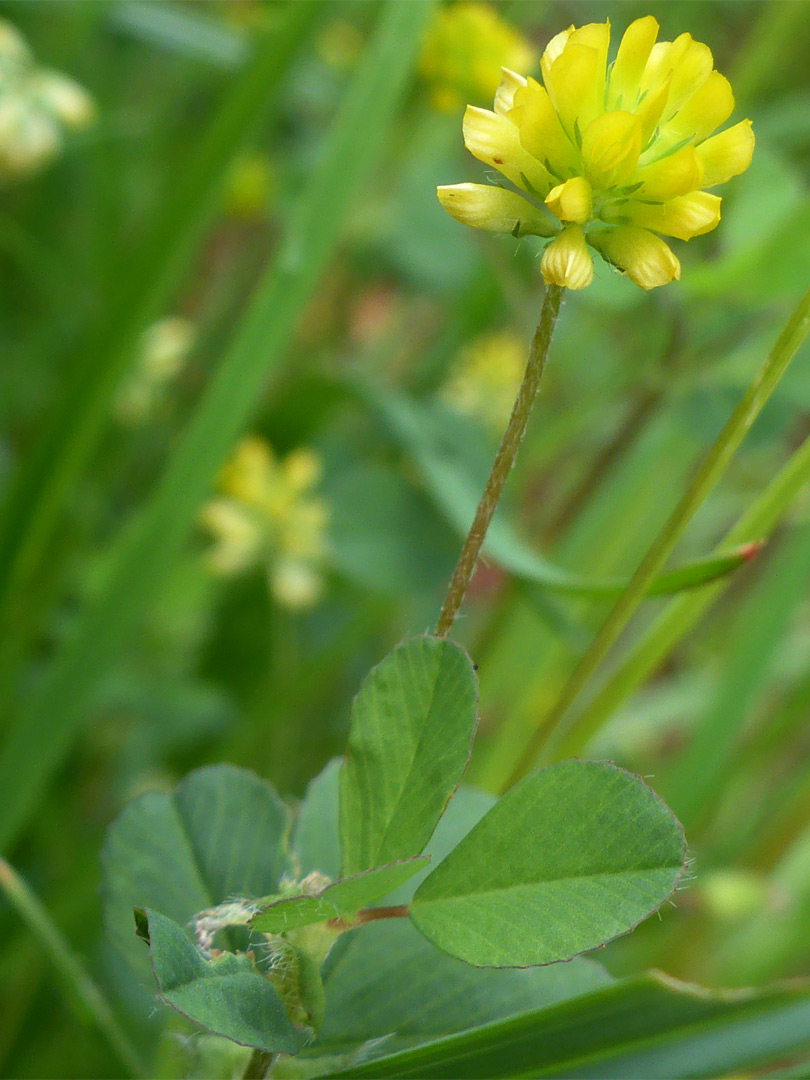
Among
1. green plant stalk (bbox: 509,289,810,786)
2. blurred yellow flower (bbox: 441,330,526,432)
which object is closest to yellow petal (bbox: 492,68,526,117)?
green plant stalk (bbox: 509,289,810,786)

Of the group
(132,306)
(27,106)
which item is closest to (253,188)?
(27,106)

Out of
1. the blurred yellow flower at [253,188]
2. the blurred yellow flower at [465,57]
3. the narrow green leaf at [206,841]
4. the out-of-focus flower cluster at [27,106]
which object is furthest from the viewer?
the blurred yellow flower at [253,188]

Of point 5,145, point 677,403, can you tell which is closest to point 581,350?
point 677,403

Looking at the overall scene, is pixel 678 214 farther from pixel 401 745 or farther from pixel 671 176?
pixel 401 745

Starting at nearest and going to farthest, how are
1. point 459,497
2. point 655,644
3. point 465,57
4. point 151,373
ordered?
point 655,644 → point 459,497 → point 465,57 → point 151,373

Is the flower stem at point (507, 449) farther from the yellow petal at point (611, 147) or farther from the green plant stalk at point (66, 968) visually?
the green plant stalk at point (66, 968)

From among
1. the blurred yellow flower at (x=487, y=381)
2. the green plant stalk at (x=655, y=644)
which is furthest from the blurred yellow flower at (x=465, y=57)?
the green plant stalk at (x=655, y=644)

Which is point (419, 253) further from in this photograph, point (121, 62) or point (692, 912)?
point (692, 912)

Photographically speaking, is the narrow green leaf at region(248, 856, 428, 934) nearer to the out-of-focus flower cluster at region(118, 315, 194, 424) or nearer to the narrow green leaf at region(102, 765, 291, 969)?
the narrow green leaf at region(102, 765, 291, 969)
